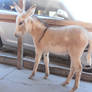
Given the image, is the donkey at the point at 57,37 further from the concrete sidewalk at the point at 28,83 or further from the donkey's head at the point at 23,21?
the concrete sidewalk at the point at 28,83

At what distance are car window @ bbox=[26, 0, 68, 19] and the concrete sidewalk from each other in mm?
1695

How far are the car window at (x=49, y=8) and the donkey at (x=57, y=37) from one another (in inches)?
41.1

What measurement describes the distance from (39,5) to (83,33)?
218 cm

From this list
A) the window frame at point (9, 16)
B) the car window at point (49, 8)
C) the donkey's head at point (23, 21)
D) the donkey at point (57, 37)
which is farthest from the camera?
the car window at point (49, 8)

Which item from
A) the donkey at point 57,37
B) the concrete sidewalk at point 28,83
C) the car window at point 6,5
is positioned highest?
the car window at point 6,5

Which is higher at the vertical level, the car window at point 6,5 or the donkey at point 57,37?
the car window at point 6,5

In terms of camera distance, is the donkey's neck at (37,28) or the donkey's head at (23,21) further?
the donkey's neck at (37,28)

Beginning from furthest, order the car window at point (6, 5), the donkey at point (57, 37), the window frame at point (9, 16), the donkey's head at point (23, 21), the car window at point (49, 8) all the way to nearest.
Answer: the car window at point (6, 5), the car window at point (49, 8), the window frame at point (9, 16), the donkey's head at point (23, 21), the donkey at point (57, 37)

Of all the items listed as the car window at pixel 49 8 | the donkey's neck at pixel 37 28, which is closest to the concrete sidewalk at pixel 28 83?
the donkey's neck at pixel 37 28

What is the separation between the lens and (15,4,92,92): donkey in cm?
318

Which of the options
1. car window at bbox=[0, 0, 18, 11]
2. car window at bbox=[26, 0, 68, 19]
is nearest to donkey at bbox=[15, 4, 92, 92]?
car window at bbox=[26, 0, 68, 19]

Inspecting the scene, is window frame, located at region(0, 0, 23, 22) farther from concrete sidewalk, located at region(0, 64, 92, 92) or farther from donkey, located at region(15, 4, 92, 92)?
concrete sidewalk, located at region(0, 64, 92, 92)

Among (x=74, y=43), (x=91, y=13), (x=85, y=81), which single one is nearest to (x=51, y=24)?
(x=74, y=43)

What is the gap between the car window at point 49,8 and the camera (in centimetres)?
449
